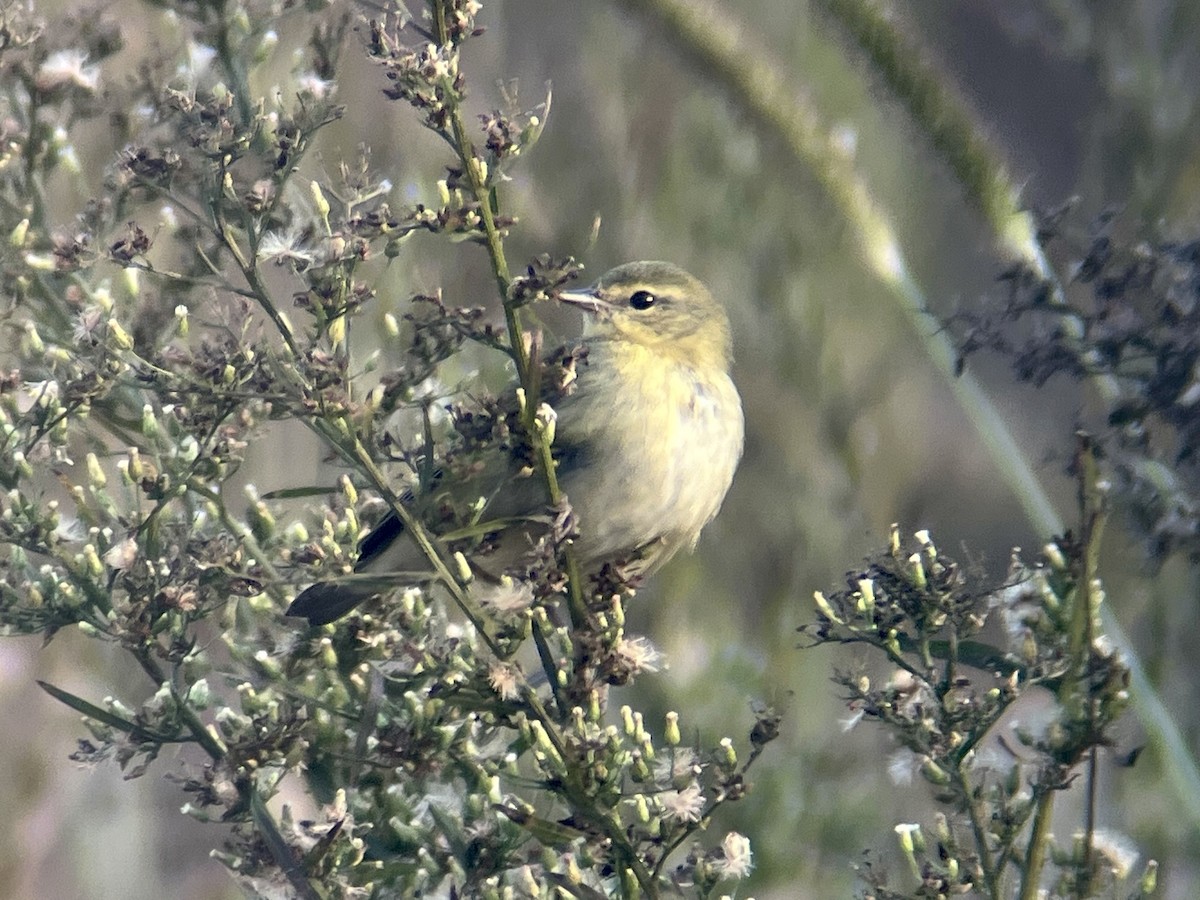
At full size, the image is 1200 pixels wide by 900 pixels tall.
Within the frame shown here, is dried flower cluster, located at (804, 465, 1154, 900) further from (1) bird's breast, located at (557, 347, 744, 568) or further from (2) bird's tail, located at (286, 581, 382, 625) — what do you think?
(1) bird's breast, located at (557, 347, 744, 568)

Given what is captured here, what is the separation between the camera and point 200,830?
3805mm

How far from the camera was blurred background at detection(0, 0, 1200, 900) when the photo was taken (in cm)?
287

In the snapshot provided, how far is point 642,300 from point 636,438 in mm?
521

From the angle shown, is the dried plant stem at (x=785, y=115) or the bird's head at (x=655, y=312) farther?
the bird's head at (x=655, y=312)

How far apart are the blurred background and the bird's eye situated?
1.12ft

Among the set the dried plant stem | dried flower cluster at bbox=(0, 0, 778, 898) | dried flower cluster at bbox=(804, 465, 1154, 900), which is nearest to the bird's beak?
the dried plant stem

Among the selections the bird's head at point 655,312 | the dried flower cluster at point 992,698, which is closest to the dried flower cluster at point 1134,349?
the dried flower cluster at point 992,698

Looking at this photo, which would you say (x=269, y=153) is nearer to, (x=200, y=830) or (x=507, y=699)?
(x=507, y=699)

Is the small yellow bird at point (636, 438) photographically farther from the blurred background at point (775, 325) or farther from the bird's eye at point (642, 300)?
the blurred background at point (775, 325)

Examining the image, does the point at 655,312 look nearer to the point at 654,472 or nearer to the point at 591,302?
the point at 591,302

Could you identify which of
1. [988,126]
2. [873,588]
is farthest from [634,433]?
[873,588]

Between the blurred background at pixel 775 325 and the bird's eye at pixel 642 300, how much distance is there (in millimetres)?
341

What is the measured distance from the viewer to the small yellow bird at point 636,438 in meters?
2.95

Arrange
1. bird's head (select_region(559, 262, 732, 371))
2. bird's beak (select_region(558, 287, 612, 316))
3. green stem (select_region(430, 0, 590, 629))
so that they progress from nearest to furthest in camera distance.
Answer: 1. green stem (select_region(430, 0, 590, 629))
2. bird's beak (select_region(558, 287, 612, 316))
3. bird's head (select_region(559, 262, 732, 371))
